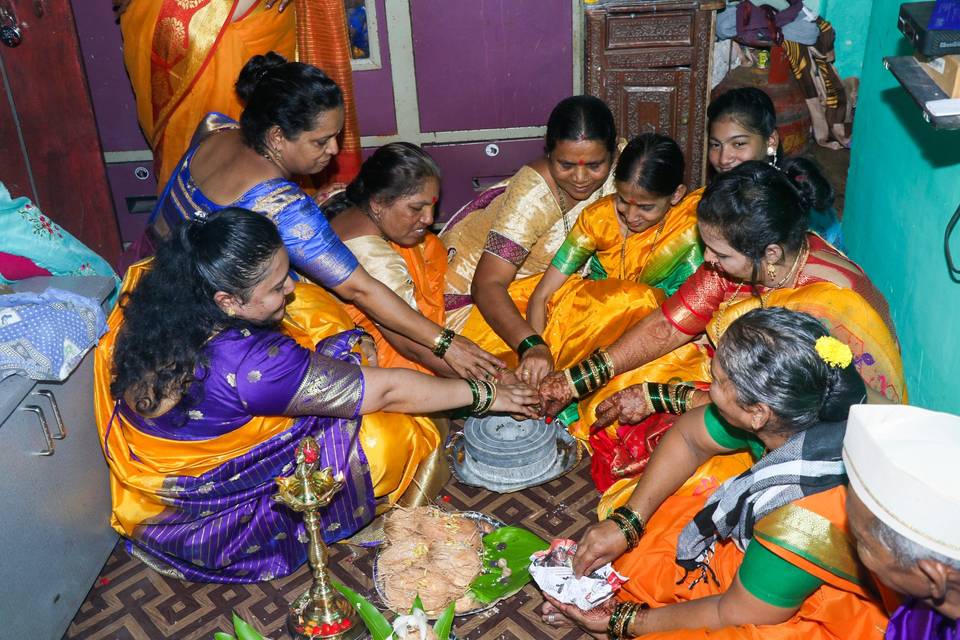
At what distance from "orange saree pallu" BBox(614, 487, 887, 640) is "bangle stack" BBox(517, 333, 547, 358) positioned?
1.24 m

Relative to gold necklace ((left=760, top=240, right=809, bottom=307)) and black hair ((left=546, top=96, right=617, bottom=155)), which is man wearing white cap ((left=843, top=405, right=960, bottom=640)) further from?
black hair ((left=546, top=96, right=617, bottom=155))

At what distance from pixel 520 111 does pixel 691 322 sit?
2.37 metres

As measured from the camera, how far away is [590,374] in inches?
142

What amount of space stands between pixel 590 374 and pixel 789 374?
137cm

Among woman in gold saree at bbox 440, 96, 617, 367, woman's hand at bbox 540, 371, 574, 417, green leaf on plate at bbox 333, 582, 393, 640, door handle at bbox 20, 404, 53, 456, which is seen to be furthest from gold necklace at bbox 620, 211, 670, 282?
door handle at bbox 20, 404, 53, 456

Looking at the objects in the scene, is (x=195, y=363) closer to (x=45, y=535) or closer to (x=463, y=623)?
(x=45, y=535)

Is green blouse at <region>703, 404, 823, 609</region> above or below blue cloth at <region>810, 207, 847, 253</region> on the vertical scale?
below

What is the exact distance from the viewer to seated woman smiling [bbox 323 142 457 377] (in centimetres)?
383

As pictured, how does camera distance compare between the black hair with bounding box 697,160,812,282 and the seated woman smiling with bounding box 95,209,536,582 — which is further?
the black hair with bounding box 697,160,812,282

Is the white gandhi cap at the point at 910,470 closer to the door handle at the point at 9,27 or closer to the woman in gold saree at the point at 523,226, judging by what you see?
the woman in gold saree at the point at 523,226

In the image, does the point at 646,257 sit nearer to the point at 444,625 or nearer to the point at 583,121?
the point at 583,121

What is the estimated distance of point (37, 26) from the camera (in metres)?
4.51

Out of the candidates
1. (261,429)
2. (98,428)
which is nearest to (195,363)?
(261,429)

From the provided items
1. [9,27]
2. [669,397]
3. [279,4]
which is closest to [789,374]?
[669,397]
